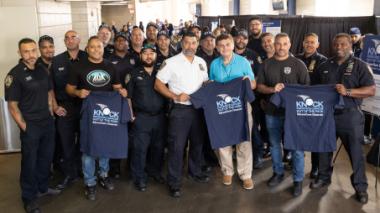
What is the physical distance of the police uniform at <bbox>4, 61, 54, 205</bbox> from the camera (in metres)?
3.29

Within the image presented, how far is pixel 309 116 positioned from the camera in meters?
3.68

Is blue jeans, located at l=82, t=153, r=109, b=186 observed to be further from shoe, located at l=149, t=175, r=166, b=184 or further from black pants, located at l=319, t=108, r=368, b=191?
black pants, located at l=319, t=108, r=368, b=191

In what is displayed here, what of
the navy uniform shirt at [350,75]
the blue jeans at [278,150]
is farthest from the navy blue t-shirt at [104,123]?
the navy uniform shirt at [350,75]

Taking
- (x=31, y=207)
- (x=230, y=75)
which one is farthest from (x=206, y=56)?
(x=31, y=207)

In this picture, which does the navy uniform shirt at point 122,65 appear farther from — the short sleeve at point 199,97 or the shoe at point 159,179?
the shoe at point 159,179

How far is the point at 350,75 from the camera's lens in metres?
3.54

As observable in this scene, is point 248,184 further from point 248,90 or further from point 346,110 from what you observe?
point 346,110

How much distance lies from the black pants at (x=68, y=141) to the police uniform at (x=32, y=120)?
0.26 m

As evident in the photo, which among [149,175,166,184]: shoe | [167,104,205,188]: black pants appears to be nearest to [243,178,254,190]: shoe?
[167,104,205,188]: black pants

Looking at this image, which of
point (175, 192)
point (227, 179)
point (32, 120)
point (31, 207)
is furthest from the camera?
point (227, 179)

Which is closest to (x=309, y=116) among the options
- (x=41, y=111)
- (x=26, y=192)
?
(x=41, y=111)

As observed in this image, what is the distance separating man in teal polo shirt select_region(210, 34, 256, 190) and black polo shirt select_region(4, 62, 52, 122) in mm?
1665

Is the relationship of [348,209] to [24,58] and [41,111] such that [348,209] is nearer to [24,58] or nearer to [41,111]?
[41,111]

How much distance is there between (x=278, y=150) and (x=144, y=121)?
1.45m
